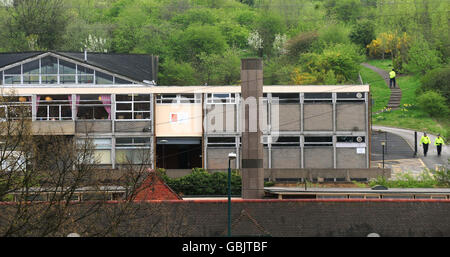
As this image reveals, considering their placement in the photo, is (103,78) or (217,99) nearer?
(217,99)

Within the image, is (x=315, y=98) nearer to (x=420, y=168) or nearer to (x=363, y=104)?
(x=363, y=104)

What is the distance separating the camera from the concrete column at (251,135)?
118 ft

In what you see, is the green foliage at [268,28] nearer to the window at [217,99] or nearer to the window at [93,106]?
the window at [217,99]

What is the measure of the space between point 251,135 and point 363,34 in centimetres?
6738

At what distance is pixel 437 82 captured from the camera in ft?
239

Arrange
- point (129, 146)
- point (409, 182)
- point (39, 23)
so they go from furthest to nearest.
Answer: point (39, 23) < point (129, 146) < point (409, 182)

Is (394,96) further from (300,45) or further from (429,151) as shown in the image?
(429,151)

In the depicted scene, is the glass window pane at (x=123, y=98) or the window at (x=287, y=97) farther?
the glass window pane at (x=123, y=98)

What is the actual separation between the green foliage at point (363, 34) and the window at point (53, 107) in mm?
58485

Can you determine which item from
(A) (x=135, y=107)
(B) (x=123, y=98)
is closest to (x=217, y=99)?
(A) (x=135, y=107)

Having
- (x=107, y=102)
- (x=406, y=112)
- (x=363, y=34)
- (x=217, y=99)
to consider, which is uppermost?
(x=363, y=34)

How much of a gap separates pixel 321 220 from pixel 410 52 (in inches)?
2197

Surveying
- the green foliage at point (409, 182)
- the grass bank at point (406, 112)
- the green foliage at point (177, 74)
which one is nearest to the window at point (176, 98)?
the green foliage at point (409, 182)
